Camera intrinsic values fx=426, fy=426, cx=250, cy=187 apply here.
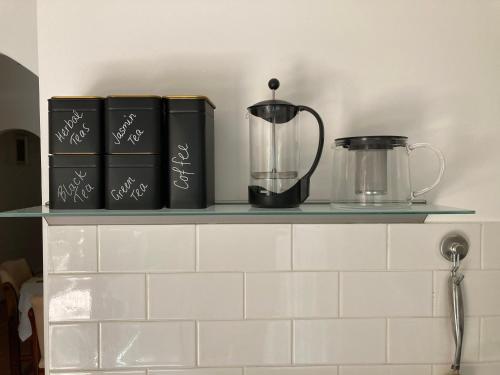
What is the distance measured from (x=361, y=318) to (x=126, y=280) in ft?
1.63

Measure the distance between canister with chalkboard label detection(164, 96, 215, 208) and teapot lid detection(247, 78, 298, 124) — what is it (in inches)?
3.9

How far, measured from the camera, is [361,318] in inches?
35.3

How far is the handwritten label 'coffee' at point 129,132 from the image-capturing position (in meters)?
0.76

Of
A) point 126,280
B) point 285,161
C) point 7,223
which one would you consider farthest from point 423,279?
point 7,223

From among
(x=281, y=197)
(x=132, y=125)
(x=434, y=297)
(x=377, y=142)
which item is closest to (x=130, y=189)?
(x=132, y=125)

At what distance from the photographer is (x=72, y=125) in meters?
0.76

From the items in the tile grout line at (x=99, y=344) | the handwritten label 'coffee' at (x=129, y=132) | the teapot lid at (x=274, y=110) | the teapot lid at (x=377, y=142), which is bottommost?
the tile grout line at (x=99, y=344)

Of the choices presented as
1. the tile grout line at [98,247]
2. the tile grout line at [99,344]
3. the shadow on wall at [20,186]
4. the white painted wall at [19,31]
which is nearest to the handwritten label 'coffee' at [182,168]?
the tile grout line at [98,247]

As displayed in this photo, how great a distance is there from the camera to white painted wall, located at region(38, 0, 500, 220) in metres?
0.89

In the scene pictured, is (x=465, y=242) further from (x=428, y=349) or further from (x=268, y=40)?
(x=268, y=40)

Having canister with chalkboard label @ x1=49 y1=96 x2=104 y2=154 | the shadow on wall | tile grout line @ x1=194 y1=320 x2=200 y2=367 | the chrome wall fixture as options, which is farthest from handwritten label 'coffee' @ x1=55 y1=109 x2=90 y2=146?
the shadow on wall

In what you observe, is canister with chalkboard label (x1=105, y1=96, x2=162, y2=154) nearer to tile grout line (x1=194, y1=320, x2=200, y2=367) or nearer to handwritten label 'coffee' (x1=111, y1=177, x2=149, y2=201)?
handwritten label 'coffee' (x1=111, y1=177, x2=149, y2=201)

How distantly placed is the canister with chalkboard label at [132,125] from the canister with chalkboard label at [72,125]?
Answer: 37 millimetres

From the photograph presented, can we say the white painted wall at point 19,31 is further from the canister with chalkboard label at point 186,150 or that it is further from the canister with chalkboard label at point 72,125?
the canister with chalkboard label at point 186,150
